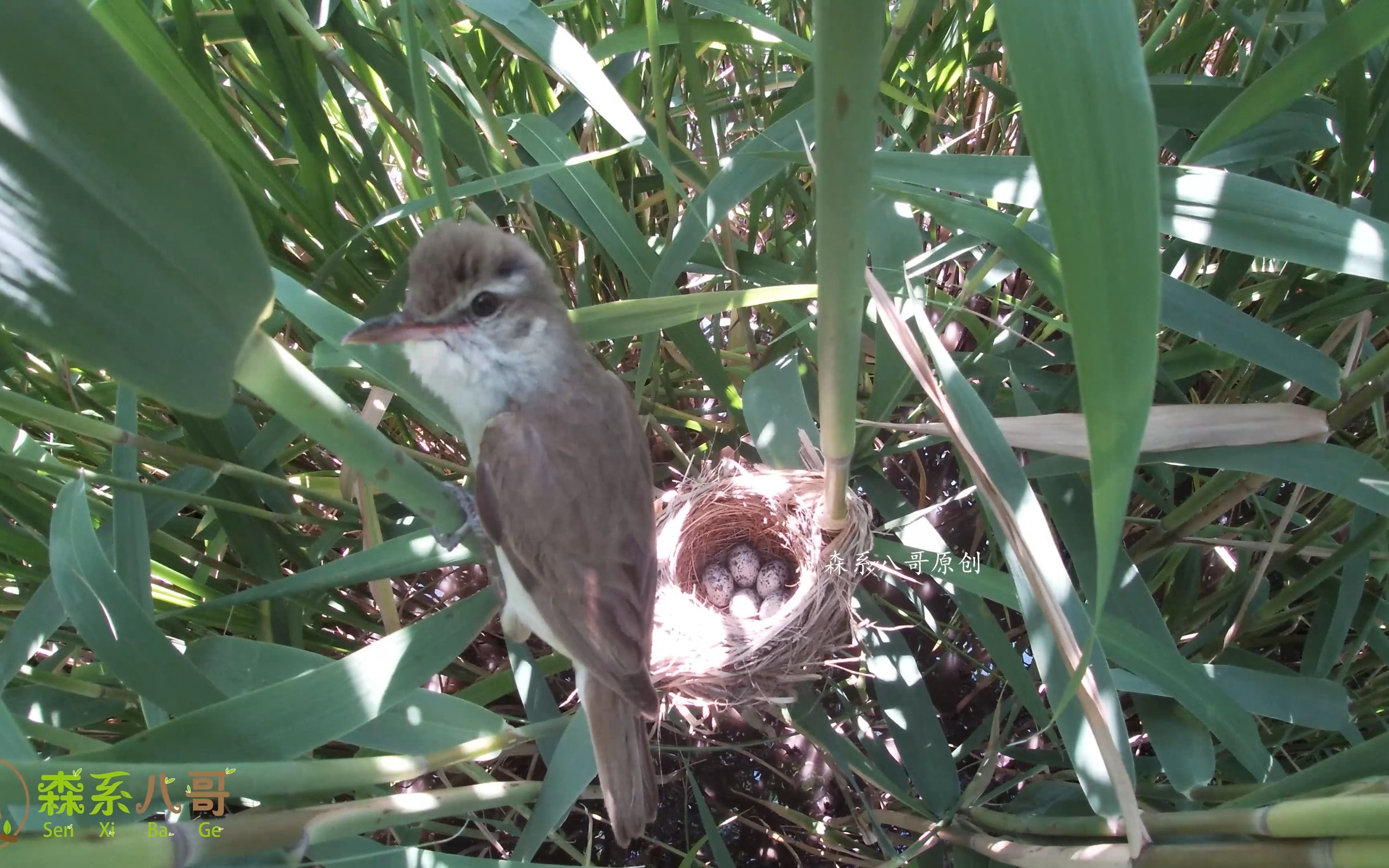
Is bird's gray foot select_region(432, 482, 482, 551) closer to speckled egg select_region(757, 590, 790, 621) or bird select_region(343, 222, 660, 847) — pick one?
bird select_region(343, 222, 660, 847)

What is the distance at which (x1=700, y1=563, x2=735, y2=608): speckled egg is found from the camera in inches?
70.4

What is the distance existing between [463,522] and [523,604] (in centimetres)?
25

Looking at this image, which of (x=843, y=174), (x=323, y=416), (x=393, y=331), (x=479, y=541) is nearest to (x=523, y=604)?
(x=479, y=541)

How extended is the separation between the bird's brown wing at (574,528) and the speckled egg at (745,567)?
60cm

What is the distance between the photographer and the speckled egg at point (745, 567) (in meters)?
1.83

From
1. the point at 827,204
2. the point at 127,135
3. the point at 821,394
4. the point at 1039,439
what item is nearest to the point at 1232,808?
the point at 1039,439

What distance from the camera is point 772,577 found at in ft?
5.90

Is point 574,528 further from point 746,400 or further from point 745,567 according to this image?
point 745,567

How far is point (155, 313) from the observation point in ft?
1.78

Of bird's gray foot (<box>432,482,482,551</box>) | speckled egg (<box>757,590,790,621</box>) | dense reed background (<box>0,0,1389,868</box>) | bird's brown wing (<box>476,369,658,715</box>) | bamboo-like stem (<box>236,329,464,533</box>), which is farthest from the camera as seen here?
speckled egg (<box>757,590,790,621</box>)

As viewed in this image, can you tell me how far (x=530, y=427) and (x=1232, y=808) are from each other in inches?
37.5

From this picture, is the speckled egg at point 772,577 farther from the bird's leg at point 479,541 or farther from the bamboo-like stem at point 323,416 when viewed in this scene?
the bamboo-like stem at point 323,416

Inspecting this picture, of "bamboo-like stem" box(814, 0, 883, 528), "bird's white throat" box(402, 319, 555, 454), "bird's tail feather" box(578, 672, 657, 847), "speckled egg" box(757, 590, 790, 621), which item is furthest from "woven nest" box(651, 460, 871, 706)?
"bamboo-like stem" box(814, 0, 883, 528)

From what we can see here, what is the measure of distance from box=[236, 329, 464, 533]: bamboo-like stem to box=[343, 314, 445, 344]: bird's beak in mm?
225
